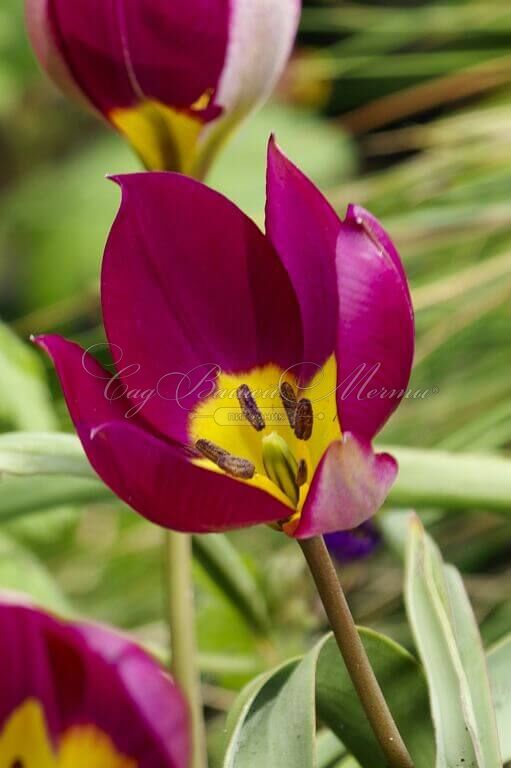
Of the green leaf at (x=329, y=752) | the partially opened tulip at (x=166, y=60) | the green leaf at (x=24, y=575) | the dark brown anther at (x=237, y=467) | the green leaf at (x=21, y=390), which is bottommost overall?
the green leaf at (x=24, y=575)

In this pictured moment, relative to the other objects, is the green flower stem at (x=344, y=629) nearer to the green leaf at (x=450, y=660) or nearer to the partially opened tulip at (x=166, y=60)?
the green leaf at (x=450, y=660)

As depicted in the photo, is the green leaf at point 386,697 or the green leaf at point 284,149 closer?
the green leaf at point 386,697

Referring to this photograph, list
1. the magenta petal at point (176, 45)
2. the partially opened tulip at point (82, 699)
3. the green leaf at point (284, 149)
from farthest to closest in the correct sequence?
the green leaf at point (284, 149)
the magenta petal at point (176, 45)
the partially opened tulip at point (82, 699)

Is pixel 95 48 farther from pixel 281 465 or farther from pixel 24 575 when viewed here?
pixel 24 575

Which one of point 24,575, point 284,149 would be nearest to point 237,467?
point 24,575

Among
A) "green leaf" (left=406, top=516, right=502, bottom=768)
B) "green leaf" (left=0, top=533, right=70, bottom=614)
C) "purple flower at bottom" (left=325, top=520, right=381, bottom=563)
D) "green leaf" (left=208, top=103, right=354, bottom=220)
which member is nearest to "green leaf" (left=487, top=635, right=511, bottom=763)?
"green leaf" (left=406, top=516, right=502, bottom=768)

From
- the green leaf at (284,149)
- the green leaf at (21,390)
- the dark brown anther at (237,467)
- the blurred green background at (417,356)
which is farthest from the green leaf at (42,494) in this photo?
the green leaf at (284,149)

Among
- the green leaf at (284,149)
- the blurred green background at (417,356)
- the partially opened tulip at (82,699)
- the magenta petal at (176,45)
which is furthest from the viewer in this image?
the green leaf at (284,149)
